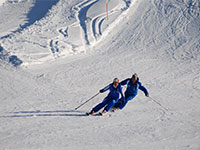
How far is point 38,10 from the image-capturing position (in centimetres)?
1706

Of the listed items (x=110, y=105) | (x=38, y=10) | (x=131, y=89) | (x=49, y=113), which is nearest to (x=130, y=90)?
(x=131, y=89)

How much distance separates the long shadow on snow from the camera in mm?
15848

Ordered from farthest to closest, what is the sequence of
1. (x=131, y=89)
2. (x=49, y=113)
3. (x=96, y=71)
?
1. (x=96, y=71)
2. (x=131, y=89)
3. (x=49, y=113)

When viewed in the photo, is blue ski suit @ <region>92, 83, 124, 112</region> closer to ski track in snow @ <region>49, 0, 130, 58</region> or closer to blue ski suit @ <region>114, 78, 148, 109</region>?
blue ski suit @ <region>114, 78, 148, 109</region>

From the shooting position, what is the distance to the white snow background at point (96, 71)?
6690mm

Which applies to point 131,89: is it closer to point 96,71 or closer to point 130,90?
point 130,90

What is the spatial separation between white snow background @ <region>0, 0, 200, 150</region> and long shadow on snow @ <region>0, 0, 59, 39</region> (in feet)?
0.28

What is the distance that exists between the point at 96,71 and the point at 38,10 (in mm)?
8678

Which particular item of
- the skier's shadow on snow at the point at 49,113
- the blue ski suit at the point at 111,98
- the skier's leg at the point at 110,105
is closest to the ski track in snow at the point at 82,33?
the skier's shadow on snow at the point at 49,113

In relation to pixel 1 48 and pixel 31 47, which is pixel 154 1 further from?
pixel 1 48

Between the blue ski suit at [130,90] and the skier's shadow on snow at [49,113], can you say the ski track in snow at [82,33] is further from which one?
the blue ski suit at [130,90]

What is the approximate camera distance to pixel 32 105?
8375 mm

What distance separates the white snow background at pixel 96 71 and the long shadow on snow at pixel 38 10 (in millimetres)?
84

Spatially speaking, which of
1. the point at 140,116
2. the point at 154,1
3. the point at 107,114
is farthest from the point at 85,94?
the point at 154,1
